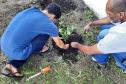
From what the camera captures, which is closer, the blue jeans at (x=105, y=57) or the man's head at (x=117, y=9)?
the man's head at (x=117, y=9)

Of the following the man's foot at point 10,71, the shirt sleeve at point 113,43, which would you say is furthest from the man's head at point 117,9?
the man's foot at point 10,71

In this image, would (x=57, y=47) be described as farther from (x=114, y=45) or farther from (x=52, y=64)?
(x=114, y=45)

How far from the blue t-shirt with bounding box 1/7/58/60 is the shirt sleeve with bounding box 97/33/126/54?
820 mm

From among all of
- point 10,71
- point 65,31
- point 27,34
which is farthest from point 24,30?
point 65,31

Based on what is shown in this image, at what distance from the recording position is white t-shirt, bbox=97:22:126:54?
421cm

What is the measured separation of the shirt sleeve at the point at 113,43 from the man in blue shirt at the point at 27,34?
2.69 ft

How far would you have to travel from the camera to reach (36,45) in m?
5.06

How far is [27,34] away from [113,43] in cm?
120

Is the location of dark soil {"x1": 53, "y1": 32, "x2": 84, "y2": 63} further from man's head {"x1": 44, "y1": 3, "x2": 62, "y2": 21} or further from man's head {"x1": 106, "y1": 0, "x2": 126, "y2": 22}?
man's head {"x1": 106, "y1": 0, "x2": 126, "y2": 22}

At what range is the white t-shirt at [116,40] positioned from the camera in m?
4.21

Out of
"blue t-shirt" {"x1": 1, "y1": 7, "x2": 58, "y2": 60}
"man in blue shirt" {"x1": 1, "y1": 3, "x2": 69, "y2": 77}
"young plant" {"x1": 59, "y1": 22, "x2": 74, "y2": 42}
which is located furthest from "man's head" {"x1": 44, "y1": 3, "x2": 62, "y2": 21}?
"young plant" {"x1": 59, "y1": 22, "x2": 74, "y2": 42}

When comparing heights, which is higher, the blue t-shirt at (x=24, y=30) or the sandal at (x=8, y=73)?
the blue t-shirt at (x=24, y=30)

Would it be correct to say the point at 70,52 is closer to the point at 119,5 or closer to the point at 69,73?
the point at 69,73

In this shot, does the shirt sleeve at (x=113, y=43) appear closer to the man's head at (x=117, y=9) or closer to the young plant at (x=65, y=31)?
the man's head at (x=117, y=9)
